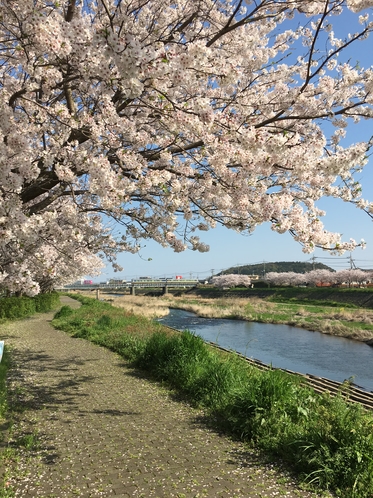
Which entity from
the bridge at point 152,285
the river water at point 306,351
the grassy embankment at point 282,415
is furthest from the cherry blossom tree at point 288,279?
the grassy embankment at point 282,415

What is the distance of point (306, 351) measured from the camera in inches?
924

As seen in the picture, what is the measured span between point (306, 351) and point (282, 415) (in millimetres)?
19556

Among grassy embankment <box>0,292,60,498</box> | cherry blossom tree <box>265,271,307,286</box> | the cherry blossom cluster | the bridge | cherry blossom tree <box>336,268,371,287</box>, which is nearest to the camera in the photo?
grassy embankment <box>0,292,60,498</box>

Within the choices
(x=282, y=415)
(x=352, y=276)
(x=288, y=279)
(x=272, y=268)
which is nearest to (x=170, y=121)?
(x=282, y=415)

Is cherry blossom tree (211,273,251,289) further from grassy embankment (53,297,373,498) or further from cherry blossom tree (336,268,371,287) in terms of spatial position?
grassy embankment (53,297,373,498)

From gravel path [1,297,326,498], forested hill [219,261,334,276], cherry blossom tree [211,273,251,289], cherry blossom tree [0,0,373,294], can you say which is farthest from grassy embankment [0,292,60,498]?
forested hill [219,261,334,276]

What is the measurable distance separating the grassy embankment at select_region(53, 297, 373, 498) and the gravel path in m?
0.32

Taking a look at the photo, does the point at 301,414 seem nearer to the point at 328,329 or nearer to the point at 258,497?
the point at 258,497

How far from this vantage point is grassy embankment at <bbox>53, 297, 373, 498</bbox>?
4055mm

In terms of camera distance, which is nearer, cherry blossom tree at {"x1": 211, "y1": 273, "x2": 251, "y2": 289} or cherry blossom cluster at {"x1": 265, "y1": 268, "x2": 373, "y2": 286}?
cherry blossom cluster at {"x1": 265, "y1": 268, "x2": 373, "y2": 286}

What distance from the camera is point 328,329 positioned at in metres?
31.3

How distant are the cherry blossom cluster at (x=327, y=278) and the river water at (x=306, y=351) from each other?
165 feet

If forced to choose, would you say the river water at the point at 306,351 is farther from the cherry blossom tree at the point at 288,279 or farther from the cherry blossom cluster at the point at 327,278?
the cherry blossom tree at the point at 288,279

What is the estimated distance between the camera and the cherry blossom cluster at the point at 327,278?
77.4m
